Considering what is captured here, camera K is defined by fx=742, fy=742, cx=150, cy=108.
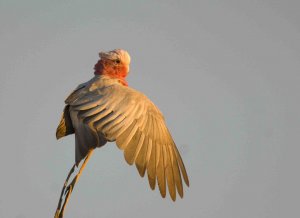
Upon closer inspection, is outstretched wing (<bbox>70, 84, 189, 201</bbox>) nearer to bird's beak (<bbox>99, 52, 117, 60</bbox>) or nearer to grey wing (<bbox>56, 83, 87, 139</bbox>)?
grey wing (<bbox>56, 83, 87, 139</bbox>)

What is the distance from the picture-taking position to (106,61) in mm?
14211

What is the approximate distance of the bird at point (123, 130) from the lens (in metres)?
12.0

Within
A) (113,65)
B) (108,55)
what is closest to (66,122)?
(113,65)

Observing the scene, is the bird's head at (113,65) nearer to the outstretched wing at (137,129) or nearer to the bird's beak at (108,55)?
the bird's beak at (108,55)

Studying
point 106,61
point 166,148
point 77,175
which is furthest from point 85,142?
point 106,61

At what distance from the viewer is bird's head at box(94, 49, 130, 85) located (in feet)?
46.3

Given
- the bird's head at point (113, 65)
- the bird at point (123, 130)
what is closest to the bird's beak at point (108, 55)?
the bird's head at point (113, 65)

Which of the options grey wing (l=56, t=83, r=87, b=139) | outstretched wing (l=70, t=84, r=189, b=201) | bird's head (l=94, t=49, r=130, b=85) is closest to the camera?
outstretched wing (l=70, t=84, r=189, b=201)

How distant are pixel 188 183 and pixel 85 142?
1.87 metres

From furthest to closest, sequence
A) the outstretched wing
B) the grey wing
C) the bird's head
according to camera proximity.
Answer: the bird's head
the grey wing
the outstretched wing

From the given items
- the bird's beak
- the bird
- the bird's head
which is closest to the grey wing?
the bird

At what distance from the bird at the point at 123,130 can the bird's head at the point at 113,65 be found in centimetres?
69

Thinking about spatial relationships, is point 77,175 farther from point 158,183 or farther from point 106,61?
point 106,61

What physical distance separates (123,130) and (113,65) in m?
2.45
